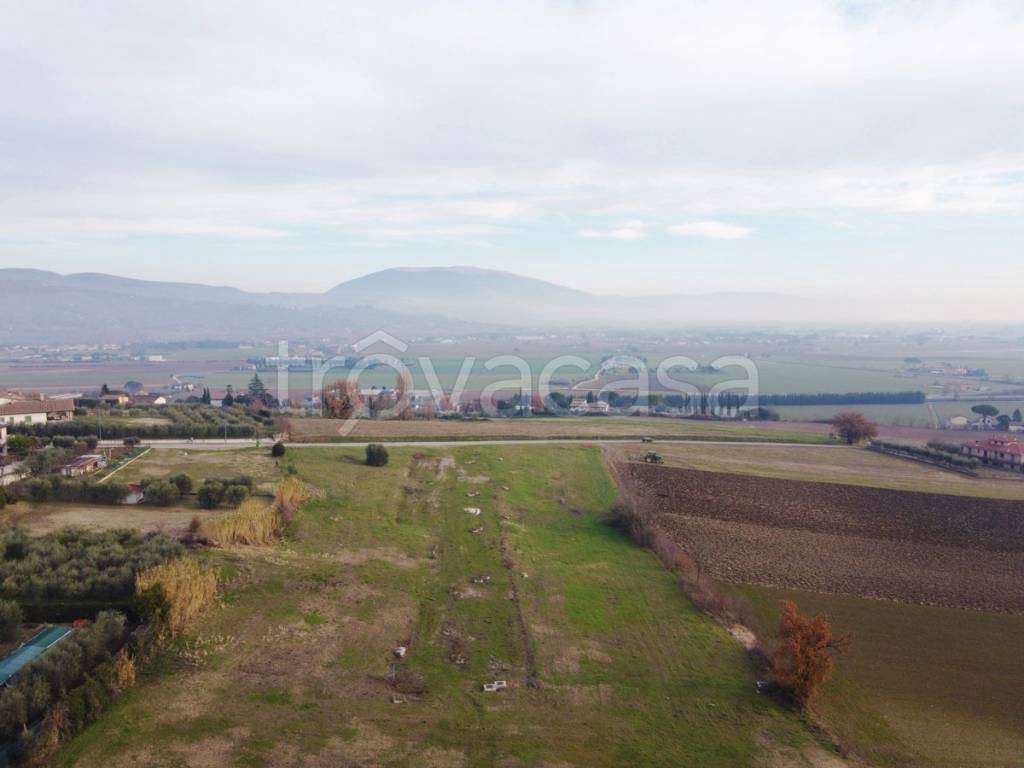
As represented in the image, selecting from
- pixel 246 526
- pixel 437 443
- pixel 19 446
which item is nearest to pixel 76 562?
pixel 246 526

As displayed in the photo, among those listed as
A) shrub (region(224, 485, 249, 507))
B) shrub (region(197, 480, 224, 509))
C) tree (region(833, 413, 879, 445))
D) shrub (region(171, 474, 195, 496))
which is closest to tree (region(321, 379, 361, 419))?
shrub (region(171, 474, 195, 496))

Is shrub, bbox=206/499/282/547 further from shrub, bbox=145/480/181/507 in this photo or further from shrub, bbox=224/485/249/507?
shrub, bbox=145/480/181/507

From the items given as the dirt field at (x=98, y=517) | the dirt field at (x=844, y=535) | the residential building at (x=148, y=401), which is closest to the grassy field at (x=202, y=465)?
the dirt field at (x=98, y=517)

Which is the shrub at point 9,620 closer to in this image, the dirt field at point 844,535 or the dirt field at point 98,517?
the dirt field at point 98,517

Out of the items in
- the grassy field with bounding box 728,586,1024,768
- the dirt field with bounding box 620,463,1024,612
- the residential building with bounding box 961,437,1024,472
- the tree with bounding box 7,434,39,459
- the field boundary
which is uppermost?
the tree with bounding box 7,434,39,459

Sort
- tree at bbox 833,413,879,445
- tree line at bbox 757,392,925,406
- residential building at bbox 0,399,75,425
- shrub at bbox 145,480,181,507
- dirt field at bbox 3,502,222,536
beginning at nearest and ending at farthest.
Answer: dirt field at bbox 3,502,222,536 < shrub at bbox 145,480,181,507 < residential building at bbox 0,399,75,425 < tree at bbox 833,413,879,445 < tree line at bbox 757,392,925,406

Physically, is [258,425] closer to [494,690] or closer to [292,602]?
[292,602]
